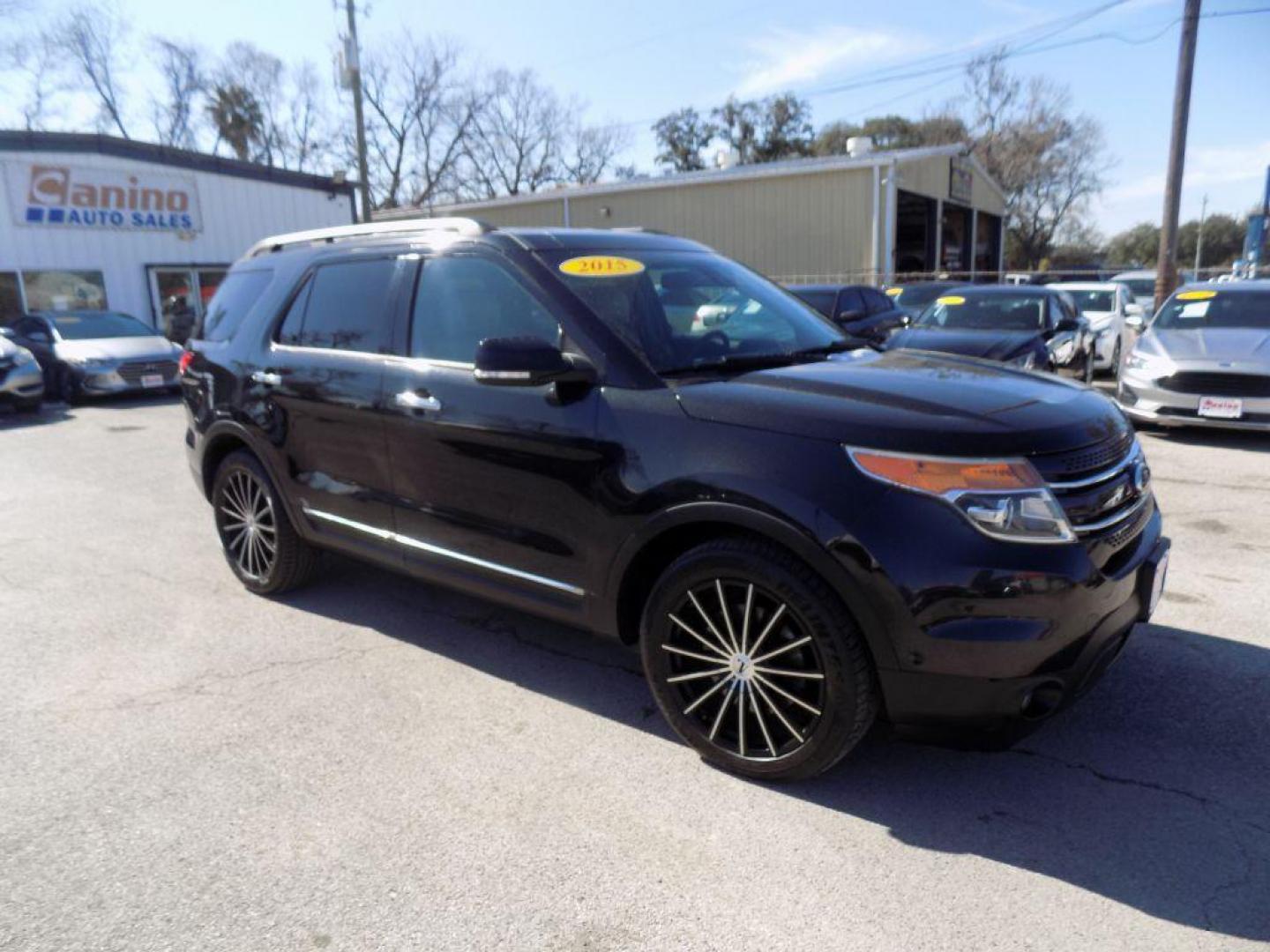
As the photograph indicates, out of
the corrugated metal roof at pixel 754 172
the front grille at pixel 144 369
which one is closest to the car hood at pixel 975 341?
the front grille at pixel 144 369

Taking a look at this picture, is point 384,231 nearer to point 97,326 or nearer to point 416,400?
point 416,400

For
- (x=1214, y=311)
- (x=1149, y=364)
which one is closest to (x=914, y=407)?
(x=1149, y=364)

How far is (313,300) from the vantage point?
4.36 meters

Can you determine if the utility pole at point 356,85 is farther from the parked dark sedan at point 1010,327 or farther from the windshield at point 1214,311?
the windshield at point 1214,311

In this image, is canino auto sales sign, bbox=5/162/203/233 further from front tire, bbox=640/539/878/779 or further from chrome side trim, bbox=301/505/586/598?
front tire, bbox=640/539/878/779

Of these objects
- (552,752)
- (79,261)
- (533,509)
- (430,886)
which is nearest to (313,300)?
(533,509)

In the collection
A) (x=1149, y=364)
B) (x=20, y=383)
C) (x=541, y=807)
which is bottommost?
(x=541, y=807)

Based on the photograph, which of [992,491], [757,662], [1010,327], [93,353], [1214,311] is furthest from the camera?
[93,353]

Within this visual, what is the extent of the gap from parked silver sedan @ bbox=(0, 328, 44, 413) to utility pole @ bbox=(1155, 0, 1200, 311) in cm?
1663

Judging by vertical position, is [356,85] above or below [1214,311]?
above

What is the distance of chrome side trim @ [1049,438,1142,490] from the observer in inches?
103

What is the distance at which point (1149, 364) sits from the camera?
8680mm

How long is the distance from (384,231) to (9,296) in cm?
1822

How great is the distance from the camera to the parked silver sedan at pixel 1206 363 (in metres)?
8.05
